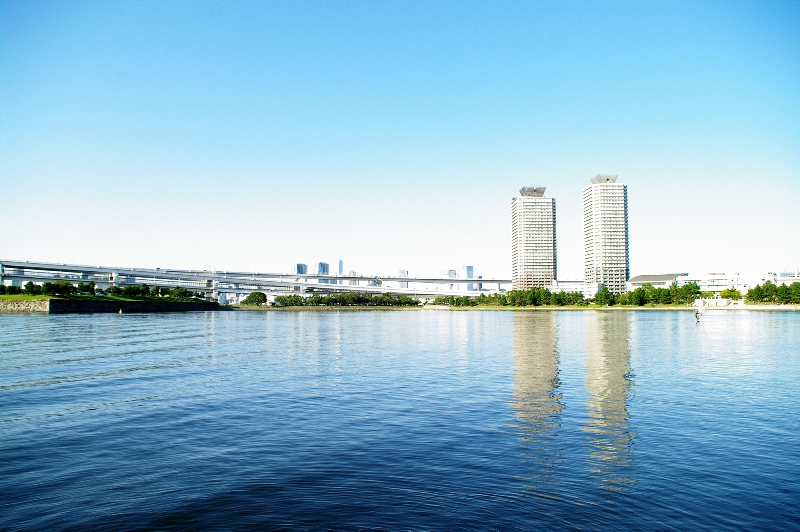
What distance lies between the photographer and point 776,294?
180 metres

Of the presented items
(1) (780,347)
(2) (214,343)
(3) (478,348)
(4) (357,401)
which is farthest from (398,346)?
(1) (780,347)

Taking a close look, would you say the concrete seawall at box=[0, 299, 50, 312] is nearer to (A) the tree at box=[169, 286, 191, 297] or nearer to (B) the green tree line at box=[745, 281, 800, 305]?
(A) the tree at box=[169, 286, 191, 297]

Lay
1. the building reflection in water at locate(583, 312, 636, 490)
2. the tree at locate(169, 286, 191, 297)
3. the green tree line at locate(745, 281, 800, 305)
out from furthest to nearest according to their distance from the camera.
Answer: the tree at locate(169, 286, 191, 297)
the green tree line at locate(745, 281, 800, 305)
the building reflection in water at locate(583, 312, 636, 490)

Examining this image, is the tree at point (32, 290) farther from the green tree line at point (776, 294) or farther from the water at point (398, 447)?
the green tree line at point (776, 294)

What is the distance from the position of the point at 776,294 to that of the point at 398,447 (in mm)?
208854

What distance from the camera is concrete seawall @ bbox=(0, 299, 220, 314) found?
116m

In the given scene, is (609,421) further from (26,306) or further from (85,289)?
(85,289)

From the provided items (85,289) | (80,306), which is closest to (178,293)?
(85,289)

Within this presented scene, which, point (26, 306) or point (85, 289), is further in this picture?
→ point (85, 289)

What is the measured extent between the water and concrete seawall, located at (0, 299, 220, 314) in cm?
9999

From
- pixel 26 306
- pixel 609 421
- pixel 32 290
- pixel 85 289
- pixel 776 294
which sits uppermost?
pixel 85 289

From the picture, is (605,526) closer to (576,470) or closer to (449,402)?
(576,470)

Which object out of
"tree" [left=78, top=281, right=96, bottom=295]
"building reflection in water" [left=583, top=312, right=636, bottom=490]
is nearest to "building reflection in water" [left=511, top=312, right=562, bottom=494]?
"building reflection in water" [left=583, top=312, right=636, bottom=490]

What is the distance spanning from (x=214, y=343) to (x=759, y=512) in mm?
47186
